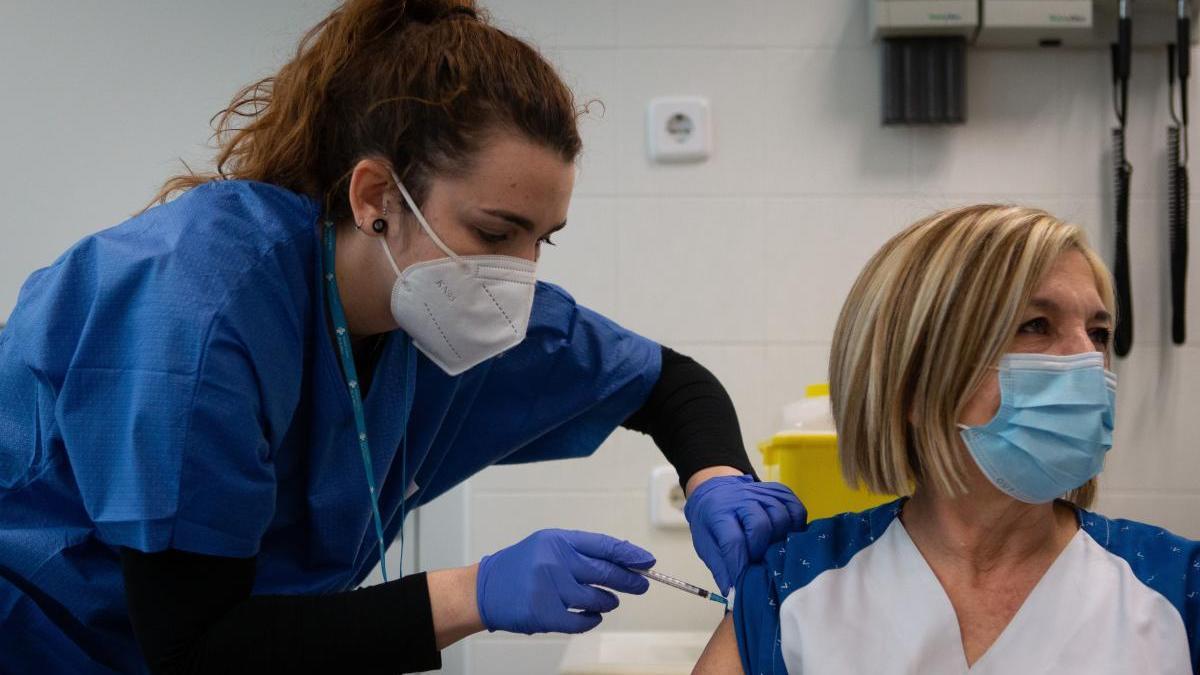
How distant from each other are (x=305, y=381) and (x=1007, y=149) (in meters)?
1.67

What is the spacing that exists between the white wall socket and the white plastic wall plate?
0.65 meters

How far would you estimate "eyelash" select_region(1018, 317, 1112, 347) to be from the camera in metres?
1.29

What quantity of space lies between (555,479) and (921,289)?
4.53 ft

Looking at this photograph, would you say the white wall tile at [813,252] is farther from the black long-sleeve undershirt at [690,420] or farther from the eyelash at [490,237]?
the eyelash at [490,237]

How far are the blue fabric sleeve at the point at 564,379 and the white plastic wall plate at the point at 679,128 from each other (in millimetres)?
828

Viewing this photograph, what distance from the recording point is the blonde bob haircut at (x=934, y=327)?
1281 mm

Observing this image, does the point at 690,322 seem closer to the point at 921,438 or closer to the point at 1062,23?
the point at 1062,23

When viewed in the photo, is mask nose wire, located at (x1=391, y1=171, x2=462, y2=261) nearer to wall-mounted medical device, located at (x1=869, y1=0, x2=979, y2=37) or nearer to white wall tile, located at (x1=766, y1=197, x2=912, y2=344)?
white wall tile, located at (x1=766, y1=197, x2=912, y2=344)

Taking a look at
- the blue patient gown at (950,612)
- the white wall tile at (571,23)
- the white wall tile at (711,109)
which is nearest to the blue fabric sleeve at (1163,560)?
the blue patient gown at (950,612)

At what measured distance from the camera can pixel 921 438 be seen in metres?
1.33

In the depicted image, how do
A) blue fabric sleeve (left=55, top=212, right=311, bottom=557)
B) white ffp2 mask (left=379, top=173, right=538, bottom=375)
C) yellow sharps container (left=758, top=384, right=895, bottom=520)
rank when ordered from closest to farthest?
blue fabric sleeve (left=55, top=212, right=311, bottom=557), white ffp2 mask (left=379, top=173, right=538, bottom=375), yellow sharps container (left=758, top=384, right=895, bottom=520)

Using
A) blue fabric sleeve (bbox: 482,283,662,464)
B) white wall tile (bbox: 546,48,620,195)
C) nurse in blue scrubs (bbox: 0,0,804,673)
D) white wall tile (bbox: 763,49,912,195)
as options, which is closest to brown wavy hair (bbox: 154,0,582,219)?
nurse in blue scrubs (bbox: 0,0,804,673)

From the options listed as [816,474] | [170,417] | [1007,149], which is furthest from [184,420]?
[1007,149]

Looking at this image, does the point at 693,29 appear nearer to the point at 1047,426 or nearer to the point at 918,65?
the point at 918,65
